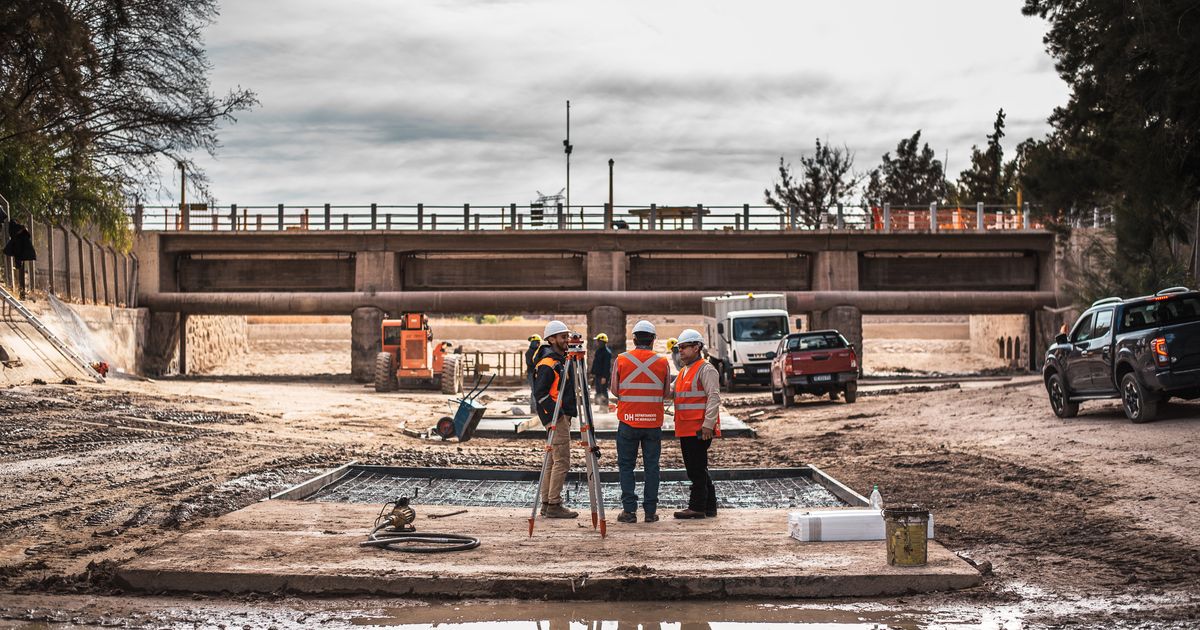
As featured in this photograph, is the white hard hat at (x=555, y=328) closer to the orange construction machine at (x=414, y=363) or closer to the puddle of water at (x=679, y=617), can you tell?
the puddle of water at (x=679, y=617)

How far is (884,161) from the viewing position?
299 ft

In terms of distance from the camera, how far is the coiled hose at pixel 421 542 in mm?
9977

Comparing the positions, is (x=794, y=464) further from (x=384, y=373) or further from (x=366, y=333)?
(x=366, y=333)

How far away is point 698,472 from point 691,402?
685 millimetres

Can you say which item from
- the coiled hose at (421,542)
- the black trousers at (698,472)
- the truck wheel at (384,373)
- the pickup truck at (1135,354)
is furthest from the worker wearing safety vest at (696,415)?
the truck wheel at (384,373)

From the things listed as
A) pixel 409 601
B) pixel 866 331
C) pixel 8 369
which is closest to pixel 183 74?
pixel 8 369

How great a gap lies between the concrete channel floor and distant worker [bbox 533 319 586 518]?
74 centimetres

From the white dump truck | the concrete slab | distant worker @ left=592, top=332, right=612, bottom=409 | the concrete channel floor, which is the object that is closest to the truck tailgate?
distant worker @ left=592, top=332, right=612, bottom=409

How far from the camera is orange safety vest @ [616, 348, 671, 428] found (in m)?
11.3

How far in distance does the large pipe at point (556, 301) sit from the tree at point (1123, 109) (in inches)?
881

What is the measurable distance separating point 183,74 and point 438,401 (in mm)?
10889

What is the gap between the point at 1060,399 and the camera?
2120 centimetres

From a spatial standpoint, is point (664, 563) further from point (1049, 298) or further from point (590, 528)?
point (1049, 298)

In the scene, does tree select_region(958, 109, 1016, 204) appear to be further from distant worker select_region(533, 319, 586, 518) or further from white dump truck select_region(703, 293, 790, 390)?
distant worker select_region(533, 319, 586, 518)
